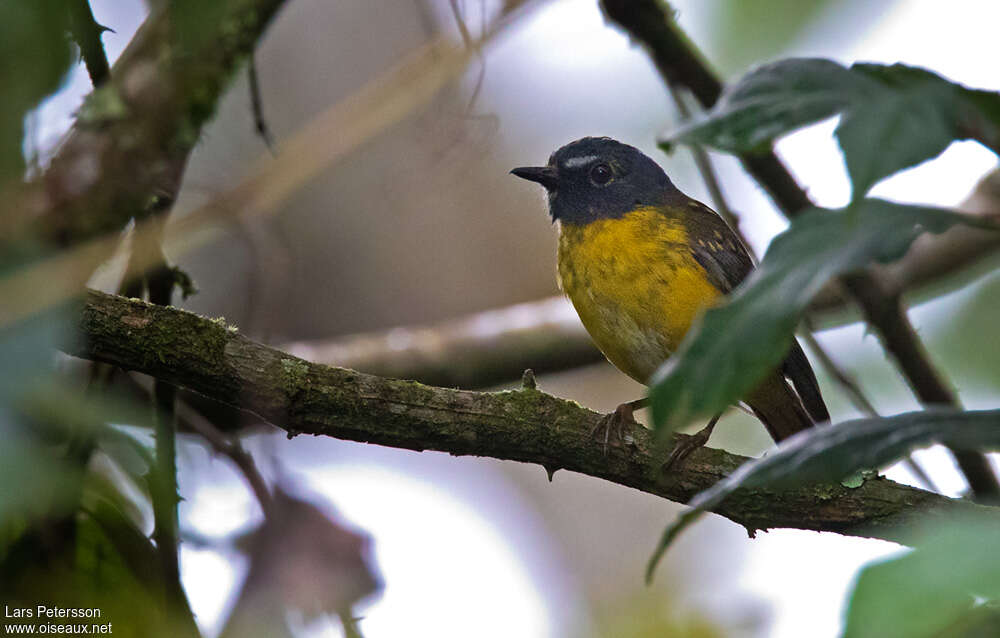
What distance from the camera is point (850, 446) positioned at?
64.0 inches

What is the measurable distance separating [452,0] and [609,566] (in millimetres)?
6143

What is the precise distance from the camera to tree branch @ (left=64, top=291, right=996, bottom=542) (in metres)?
2.45

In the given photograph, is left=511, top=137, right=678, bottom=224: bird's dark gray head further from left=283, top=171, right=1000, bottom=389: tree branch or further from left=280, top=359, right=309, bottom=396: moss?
left=280, top=359, right=309, bottom=396: moss

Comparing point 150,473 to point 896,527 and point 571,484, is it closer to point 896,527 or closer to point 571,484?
point 896,527

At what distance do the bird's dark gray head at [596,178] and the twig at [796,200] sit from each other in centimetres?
68

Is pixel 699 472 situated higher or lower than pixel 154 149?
lower

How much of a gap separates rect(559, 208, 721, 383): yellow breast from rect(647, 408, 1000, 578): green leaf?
2154 mm

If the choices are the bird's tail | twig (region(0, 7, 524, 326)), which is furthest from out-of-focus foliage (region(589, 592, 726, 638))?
twig (region(0, 7, 524, 326))

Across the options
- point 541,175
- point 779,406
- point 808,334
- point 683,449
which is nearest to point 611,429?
point 683,449

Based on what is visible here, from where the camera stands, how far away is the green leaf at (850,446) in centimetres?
153

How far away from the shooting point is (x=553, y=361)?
5.15 metres

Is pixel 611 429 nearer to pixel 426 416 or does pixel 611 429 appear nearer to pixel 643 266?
pixel 426 416

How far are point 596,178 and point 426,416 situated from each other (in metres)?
2.45

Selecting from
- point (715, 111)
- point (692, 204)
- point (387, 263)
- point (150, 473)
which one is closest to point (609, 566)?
point (387, 263)
